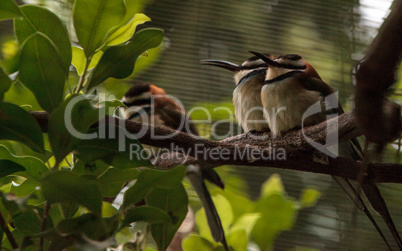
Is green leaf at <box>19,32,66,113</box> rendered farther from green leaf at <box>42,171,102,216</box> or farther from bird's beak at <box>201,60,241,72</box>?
bird's beak at <box>201,60,241,72</box>

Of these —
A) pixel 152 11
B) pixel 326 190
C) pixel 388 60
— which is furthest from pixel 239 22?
pixel 388 60

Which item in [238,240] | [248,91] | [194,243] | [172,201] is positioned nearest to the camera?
[172,201]

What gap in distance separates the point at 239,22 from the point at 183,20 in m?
0.27

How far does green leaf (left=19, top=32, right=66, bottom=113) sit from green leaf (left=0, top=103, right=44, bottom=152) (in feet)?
0.12

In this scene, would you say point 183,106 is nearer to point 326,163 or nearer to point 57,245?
point 326,163

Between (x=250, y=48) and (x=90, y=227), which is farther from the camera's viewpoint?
(x=250, y=48)

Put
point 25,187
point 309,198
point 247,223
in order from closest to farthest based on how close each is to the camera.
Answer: point 25,187
point 247,223
point 309,198

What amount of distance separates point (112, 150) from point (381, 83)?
1.53 ft

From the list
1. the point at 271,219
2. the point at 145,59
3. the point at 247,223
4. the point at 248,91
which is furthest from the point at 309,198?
the point at 145,59

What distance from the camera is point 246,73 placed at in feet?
7.30

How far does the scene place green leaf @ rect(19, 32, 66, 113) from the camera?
75 cm

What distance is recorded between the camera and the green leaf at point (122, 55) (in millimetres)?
846

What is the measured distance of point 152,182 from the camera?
74 cm

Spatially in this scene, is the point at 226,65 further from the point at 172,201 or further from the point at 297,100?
the point at 172,201
